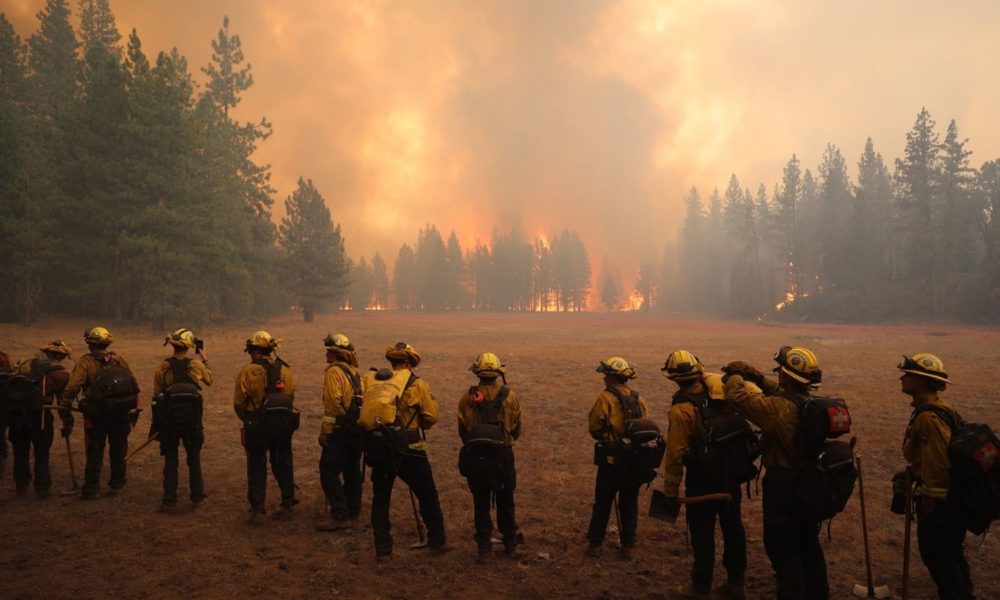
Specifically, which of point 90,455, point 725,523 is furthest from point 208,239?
point 725,523

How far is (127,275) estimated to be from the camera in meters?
32.8

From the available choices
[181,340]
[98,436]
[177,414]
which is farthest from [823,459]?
[98,436]

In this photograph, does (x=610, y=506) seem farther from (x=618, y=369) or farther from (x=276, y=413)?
(x=276, y=413)

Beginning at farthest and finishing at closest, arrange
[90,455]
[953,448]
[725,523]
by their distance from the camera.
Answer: [90,455]
[725,523]
[953,448]

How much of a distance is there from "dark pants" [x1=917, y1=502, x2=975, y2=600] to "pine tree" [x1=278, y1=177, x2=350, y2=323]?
192ft

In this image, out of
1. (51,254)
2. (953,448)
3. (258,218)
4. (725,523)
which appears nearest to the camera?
(953,448)

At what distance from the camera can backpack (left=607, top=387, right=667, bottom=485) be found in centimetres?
622

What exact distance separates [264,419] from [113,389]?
2.86 m

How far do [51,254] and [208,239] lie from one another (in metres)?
8.36

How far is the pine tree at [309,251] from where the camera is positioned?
58219 mm

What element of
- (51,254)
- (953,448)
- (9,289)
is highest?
(51,254)

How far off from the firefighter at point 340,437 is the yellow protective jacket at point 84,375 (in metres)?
3.66

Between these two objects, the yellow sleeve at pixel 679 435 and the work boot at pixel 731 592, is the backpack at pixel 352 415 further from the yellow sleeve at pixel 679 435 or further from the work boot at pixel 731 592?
the work boot at pixel 731 592

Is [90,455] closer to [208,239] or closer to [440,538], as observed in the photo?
[440,538]
